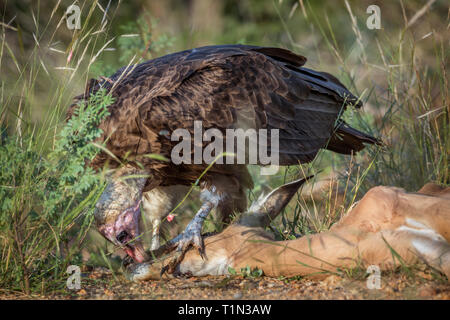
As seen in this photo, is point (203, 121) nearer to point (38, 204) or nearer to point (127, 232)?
point (127, 232)

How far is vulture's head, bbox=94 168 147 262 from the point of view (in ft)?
10.9

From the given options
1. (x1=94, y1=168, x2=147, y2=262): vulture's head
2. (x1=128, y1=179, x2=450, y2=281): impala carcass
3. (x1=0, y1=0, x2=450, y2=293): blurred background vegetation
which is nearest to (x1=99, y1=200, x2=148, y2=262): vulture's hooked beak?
(x1=94, y1=168, x2=147, y2=262): vulture's head

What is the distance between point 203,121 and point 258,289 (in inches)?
49.9

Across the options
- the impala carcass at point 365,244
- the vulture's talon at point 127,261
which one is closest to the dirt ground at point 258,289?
the impala carcass at point 365,244

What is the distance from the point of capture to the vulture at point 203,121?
3404mm

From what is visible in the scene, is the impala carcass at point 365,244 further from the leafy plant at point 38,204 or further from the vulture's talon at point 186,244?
the leafy plant at point 38,204

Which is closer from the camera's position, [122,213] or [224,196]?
[122,213]

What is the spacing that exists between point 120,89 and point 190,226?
41.0 inches

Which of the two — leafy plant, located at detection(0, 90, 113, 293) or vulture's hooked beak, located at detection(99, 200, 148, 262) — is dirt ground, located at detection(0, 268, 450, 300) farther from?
vulture's hooked beak, located at detection(99, 200, 148, 262)

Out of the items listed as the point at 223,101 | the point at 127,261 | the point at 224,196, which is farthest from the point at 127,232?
the point at 223,101

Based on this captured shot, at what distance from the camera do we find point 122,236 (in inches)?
133

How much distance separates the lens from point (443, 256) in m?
2.37

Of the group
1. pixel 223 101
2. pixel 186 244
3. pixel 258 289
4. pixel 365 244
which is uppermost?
pixel 223 101

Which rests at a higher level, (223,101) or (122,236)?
(223,101)
